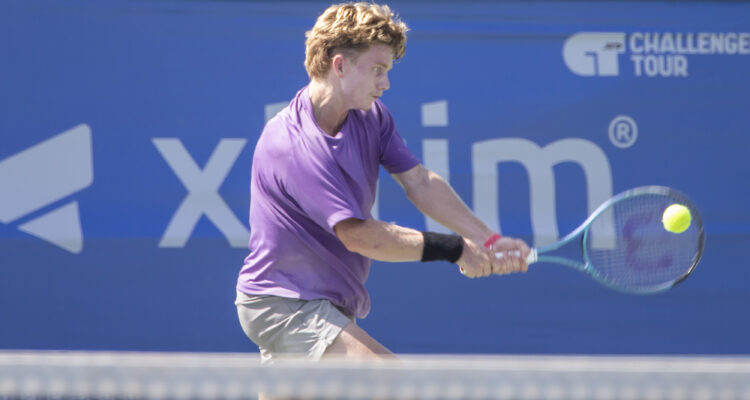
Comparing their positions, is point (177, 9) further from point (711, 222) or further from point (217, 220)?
point (711, 222)

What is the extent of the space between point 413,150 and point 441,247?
6.31 feet

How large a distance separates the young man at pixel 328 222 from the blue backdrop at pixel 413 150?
1.69 m

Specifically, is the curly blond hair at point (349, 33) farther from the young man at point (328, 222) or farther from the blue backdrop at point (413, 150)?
the blue backdrop at point (413, 150)

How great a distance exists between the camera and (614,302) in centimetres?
500

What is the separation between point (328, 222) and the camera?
3.00 metres

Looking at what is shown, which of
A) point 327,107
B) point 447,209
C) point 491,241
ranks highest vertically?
point 327,107

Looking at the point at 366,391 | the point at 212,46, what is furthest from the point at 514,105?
the point at 366,391

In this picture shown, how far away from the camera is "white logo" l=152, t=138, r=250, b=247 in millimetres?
4906

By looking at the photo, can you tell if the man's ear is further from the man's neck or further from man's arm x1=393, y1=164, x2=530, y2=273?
man's arm x1=393, y1=164, x2=530, y2=273

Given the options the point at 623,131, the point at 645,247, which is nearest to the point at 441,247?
the point at 645,247

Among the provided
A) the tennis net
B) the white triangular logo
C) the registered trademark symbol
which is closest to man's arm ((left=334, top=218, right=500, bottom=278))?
the tennis net

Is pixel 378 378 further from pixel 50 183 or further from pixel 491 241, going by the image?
pixel 50 183

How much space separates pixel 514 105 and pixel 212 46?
1553 millimetres

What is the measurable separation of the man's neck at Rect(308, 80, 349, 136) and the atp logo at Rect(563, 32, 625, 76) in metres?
2.11
